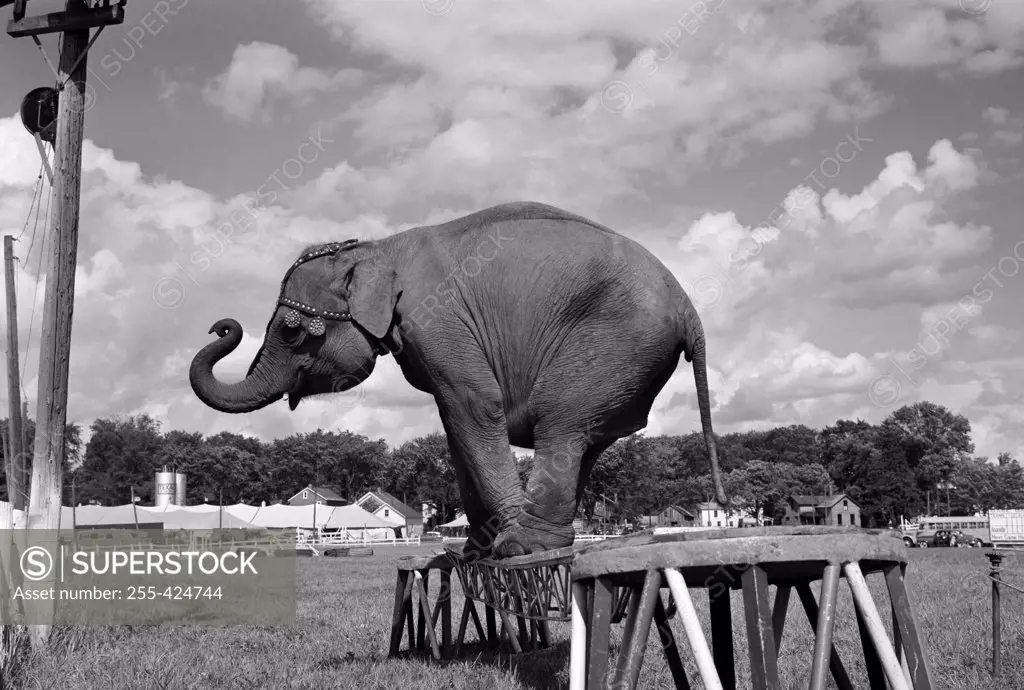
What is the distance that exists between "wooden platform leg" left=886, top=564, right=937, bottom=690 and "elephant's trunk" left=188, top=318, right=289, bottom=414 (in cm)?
435

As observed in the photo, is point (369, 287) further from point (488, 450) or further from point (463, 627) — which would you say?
point (463, 627)

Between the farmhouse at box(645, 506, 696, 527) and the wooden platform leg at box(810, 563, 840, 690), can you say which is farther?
the farmhouse at box(645, 506, 696, 527)

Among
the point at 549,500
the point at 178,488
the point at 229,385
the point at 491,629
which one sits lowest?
the point at 491,629

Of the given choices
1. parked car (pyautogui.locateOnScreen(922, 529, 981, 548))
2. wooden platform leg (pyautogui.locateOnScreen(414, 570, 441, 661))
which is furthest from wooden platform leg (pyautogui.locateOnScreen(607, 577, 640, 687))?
parked car (pyautogui.locateOnScreen(922, 529, 981, 548))

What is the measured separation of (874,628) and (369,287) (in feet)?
13.4

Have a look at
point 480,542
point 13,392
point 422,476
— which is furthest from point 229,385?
point 422,476

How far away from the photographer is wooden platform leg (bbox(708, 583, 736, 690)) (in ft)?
12.7

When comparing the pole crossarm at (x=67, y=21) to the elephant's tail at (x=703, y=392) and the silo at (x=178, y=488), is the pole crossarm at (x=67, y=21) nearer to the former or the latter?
the elephant's tail at (x=703, y=392)

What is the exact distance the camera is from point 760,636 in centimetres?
286

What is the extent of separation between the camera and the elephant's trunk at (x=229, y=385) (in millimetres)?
6422

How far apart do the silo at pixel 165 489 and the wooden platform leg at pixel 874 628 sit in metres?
40.0

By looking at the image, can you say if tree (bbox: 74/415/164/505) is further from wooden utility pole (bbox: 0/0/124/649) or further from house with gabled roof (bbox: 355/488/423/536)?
wooden utility pole (bbox: 0/0/124/649)

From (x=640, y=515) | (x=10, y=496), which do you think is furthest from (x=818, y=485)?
(x=10, y=496)

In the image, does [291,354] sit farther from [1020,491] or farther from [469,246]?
[1020,491]
